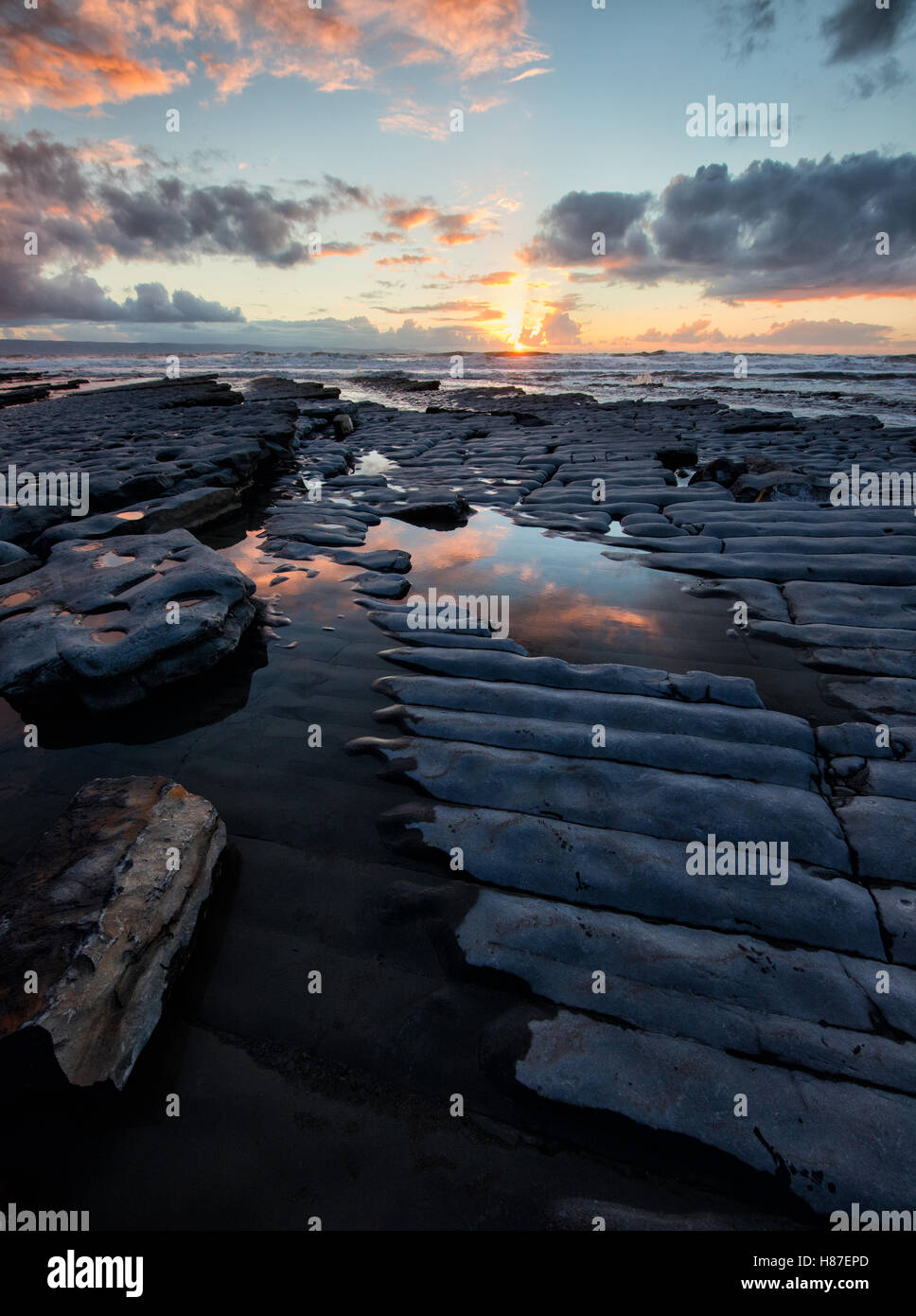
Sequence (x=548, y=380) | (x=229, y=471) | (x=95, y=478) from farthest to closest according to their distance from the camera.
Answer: (x=548, y=380), (x=229, y=471), (x=95, y=478)

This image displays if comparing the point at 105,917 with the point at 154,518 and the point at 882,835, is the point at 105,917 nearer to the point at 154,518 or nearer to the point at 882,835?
the point at 882,835

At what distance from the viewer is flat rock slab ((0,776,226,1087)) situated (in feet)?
6.05

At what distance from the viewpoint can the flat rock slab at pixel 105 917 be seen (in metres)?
1.84

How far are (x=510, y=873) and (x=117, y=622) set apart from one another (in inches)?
141

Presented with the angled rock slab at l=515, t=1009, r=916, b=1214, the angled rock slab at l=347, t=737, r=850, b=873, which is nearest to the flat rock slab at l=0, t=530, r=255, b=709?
the angled rock slab at l=347, t=737, r=850, b=873

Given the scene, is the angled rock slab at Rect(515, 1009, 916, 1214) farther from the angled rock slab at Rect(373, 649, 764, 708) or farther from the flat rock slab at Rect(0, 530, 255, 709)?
Result: the flat rock slab at Rect(0, 530, 255, 709)

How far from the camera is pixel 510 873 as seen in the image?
104 inches

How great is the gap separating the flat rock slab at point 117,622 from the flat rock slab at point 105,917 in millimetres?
1402

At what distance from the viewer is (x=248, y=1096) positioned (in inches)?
75.0

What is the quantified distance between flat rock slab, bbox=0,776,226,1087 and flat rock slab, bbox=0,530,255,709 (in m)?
1.40
